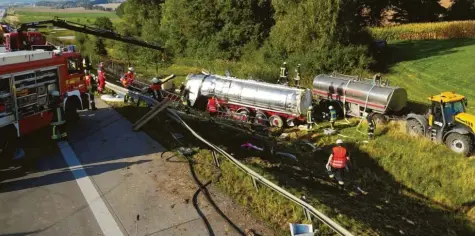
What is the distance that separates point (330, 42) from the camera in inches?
1034

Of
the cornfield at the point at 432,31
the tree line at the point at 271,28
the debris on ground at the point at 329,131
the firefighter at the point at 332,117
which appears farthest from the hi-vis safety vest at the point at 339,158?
the cornfield at the point at 432,31

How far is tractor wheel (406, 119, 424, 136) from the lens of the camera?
50.7 ft

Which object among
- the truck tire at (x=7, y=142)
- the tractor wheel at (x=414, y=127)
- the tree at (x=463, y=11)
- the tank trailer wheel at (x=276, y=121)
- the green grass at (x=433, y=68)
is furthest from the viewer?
the tree at (x=463, y=11)

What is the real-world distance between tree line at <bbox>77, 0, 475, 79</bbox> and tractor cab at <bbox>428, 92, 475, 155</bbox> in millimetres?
11559

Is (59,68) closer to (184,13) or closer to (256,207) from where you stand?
(256,207)

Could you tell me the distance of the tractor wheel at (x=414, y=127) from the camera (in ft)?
50.7

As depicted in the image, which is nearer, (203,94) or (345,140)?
(345,140)

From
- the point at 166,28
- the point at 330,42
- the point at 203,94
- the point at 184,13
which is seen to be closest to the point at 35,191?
the point at 203,94

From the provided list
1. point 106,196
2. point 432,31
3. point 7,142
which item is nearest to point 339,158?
point 106,196

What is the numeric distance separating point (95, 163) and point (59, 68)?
3.83 metres

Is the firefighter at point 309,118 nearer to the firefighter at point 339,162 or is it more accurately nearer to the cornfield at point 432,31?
the firefighter at point 339,162

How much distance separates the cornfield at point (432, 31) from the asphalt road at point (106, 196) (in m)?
39.8

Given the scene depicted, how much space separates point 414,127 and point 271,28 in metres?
19.4

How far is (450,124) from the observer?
14.6 m
